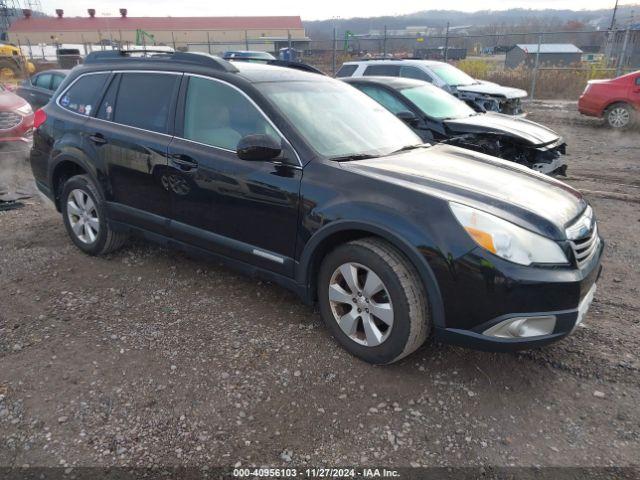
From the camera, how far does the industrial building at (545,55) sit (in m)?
22.8

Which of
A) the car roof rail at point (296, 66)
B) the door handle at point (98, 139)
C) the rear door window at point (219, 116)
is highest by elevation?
the car roof rail at point (296, 66)

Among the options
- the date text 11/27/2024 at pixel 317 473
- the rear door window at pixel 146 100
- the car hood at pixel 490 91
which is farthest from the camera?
the car hood at pixel 490 91

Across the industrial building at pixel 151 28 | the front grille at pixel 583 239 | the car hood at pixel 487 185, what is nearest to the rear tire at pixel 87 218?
the car hood at pixel 487 185

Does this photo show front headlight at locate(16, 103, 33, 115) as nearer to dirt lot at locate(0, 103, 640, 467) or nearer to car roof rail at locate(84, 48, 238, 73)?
car roof rail at locate(84, 48, 238, 73)

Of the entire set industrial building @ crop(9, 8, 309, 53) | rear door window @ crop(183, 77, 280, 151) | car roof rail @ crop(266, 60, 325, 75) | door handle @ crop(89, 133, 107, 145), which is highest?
industrial building @ crop(9, 8, 309, 53)

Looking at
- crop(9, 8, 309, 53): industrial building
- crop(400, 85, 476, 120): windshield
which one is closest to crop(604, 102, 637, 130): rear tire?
crop(400, 85, 476, 120): windshield

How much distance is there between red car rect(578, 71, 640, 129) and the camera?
466 inches

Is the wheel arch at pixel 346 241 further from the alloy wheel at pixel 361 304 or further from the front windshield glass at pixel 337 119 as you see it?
the front windshield glass at pixel 337 119

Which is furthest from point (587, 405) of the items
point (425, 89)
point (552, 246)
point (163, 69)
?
point (425, 89)

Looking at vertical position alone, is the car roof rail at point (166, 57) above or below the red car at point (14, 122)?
above

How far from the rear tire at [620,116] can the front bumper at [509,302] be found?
1147cm

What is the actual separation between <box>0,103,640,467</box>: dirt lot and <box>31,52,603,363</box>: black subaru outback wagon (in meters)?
0.36

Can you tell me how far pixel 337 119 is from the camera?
367 cm

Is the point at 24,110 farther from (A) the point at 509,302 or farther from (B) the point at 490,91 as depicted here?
(B) the point at 490,91
